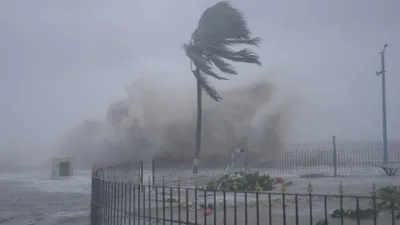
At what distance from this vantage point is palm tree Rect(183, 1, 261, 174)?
3148 cm

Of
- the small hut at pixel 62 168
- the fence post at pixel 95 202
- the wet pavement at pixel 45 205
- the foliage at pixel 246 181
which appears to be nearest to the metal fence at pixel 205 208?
the fence post at pixel 95 202

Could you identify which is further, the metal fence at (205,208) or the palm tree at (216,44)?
the palm tree at (216,44)

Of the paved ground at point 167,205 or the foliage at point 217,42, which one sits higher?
the foliage at point 217,42

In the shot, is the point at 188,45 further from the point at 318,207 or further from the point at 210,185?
the point at 318,207

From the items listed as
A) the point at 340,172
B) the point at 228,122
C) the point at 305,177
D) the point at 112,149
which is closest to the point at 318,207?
the point at 305,177

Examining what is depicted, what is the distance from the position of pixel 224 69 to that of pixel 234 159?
23.7ft

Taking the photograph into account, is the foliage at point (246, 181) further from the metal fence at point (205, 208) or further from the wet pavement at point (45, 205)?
the wet pavement at point (45, 205)

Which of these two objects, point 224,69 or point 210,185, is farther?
point 224,69

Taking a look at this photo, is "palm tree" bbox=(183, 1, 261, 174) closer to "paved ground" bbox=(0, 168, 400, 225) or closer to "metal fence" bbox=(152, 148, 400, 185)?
"metal fence" bbox=(152, 148, 400, 185)

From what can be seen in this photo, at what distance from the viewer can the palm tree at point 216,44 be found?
103ft

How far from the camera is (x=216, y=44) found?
32375 millimetres

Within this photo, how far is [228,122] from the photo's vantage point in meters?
46.0

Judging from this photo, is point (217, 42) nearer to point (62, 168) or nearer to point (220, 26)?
point (220, 26)

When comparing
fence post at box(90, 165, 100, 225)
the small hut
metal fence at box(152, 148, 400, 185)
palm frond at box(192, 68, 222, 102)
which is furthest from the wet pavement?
palm frond at box(192, 68, 222, 102)
